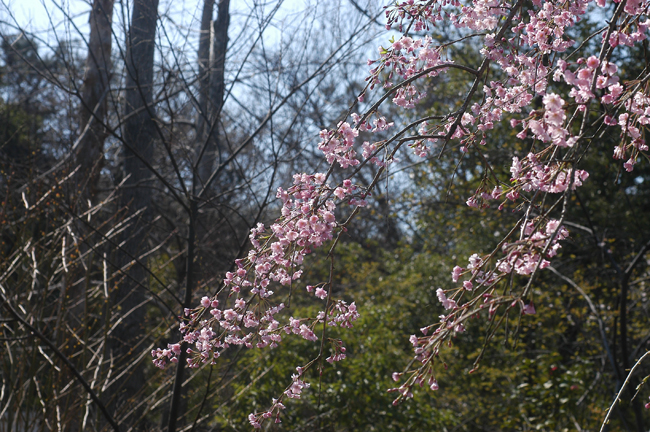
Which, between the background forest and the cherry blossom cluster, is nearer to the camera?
the cherry blossom cluster

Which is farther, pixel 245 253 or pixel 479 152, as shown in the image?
pixel 245 253

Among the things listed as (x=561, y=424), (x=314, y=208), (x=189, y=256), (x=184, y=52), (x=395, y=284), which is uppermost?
(x=184, y=52)

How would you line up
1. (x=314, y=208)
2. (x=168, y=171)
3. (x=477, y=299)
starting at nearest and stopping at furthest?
(x=477, y=299)
(x=314, y=208)
(x=168, y=171)

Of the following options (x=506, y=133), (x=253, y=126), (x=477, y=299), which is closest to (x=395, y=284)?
(x=506, y=133)

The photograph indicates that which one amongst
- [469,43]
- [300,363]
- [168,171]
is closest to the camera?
[300,363]

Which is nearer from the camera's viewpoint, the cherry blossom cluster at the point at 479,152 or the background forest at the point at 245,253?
the cherry blossom cluster at the point at 479,152

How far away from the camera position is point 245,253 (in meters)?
5.04

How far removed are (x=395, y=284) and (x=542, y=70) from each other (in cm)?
572

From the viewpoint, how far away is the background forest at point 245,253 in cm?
339

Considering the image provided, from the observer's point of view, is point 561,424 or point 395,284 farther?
point 395,284

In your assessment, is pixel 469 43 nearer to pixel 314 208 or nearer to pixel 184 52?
pixel 184 52

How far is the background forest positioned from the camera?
3389 mm

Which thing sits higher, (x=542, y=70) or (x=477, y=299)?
(x=542, y=70)

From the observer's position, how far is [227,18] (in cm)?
354
